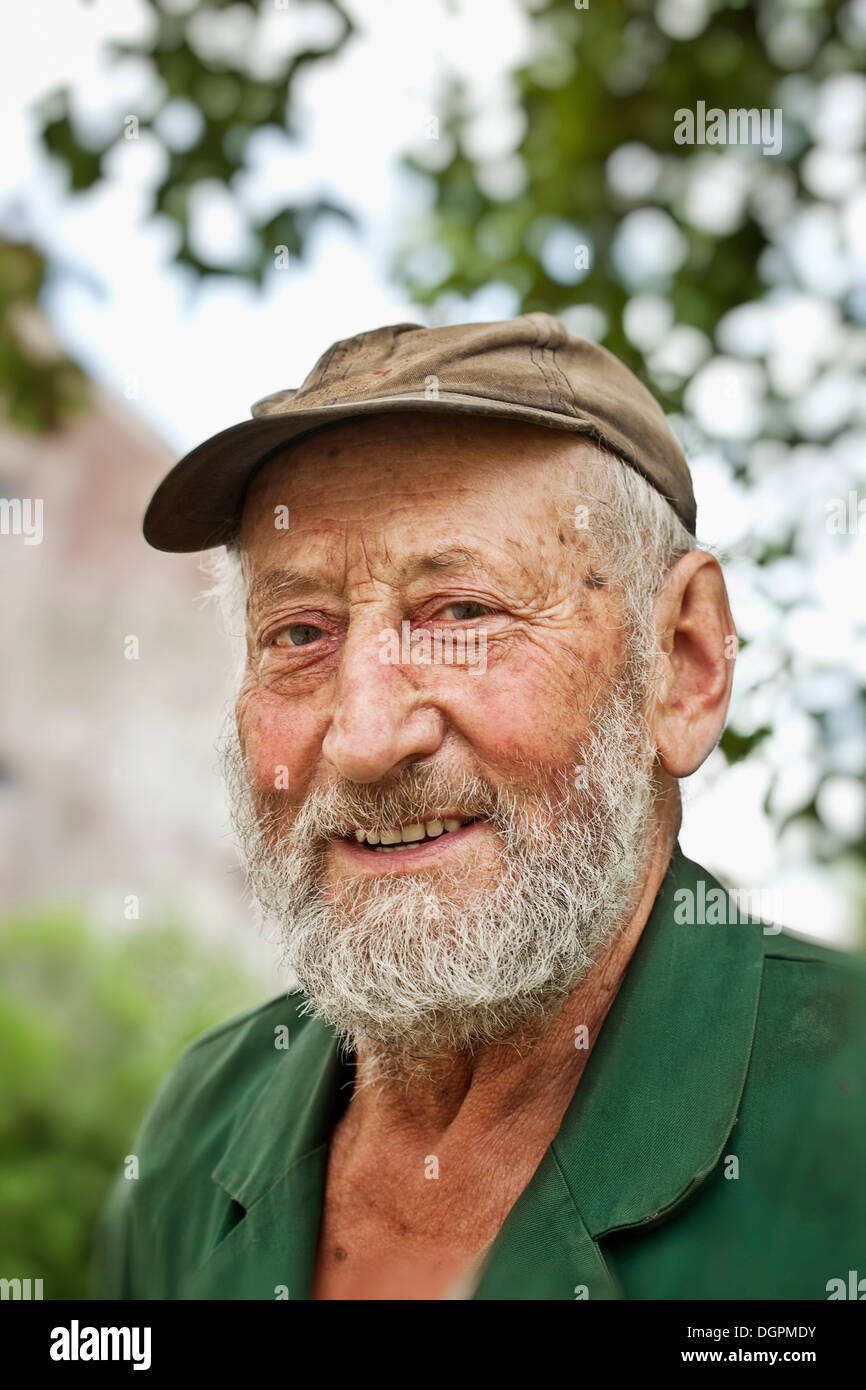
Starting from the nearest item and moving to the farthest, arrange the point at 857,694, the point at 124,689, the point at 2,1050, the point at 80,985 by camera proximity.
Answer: the point at 857,694, the point at 2,1050, the point at 80,985, the point at 124,689

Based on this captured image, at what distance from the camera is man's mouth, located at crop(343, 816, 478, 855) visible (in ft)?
6.48

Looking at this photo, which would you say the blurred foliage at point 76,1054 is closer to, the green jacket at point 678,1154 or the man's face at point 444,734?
the green jacket at point 678,1154

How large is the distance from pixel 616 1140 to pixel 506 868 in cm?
46

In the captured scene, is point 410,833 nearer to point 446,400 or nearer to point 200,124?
point 446,400

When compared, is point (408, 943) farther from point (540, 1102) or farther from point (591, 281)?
point (591, 281)

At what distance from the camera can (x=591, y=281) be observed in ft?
11.5

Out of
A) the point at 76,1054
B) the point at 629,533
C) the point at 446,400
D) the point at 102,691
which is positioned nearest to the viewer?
the point at 446,400

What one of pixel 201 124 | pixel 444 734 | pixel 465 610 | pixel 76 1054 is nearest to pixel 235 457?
pixel 465 610

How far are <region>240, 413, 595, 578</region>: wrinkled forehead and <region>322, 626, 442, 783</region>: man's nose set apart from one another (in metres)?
0.19

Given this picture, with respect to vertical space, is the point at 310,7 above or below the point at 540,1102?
above

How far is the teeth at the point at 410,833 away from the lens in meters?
1.98

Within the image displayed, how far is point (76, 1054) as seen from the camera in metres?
7.76
